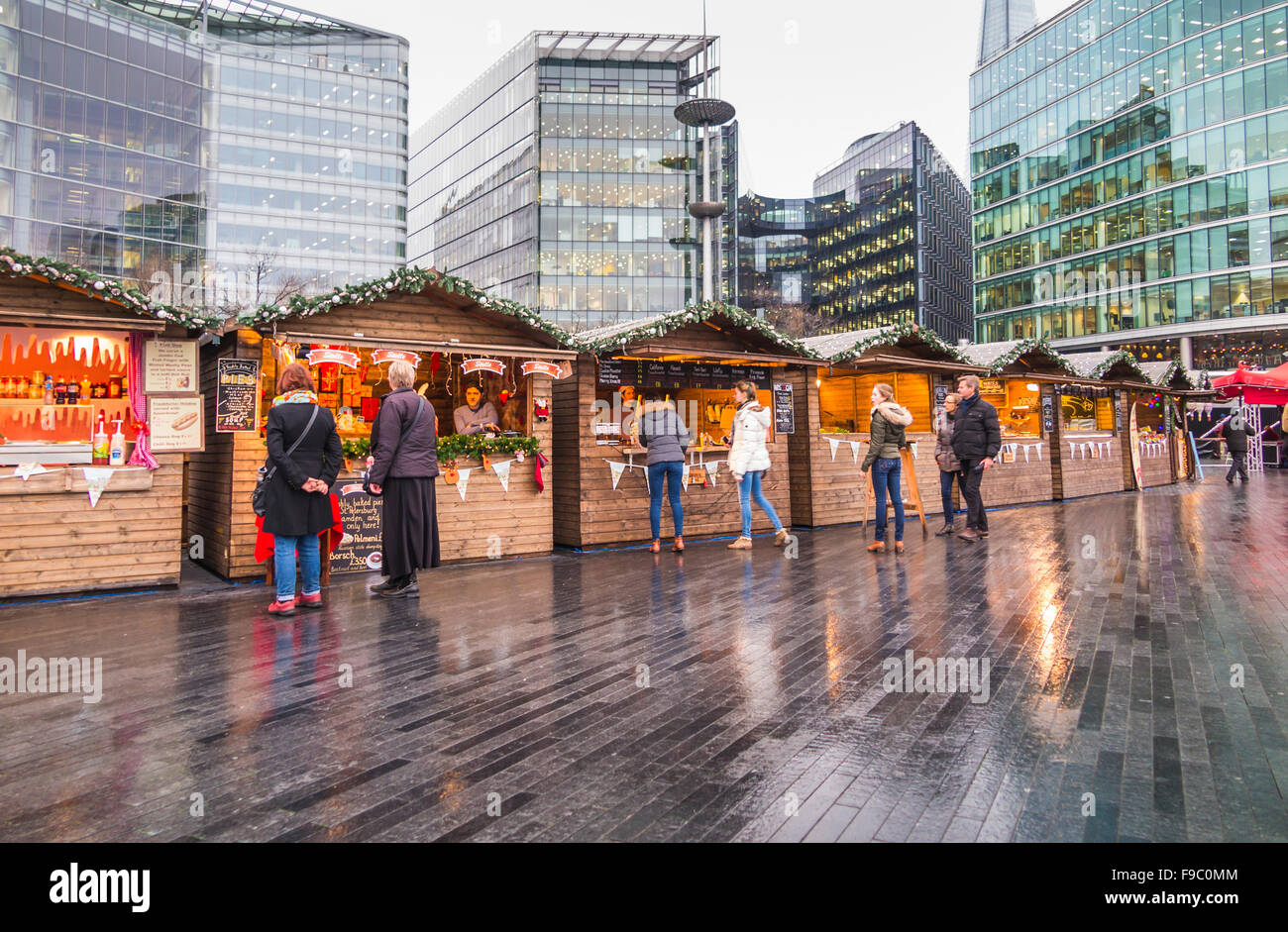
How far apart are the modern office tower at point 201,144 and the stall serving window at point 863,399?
122ft

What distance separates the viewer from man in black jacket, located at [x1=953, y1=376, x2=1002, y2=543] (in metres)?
9.80

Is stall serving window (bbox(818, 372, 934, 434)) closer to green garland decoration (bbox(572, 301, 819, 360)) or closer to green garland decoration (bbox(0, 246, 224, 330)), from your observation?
green garland decoration (bbox(572, 301, 819, 360))

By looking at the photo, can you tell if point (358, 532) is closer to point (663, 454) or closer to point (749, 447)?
point (663, 454)

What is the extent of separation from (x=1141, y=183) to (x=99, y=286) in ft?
199

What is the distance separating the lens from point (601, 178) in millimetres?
62312

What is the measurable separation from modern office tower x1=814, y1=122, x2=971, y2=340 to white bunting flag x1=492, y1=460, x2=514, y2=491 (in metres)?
79.2

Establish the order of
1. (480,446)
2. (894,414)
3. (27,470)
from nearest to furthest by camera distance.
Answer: (27,470), (894,414), (480,446)

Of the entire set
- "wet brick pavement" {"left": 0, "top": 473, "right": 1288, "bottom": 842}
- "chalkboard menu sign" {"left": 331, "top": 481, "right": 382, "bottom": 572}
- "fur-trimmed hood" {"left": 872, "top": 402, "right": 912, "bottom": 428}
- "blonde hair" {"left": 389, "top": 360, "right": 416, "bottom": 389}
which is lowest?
"wet brick pavement" {"left": 0, "top": 473, "right": 1288, "bottom": 842}

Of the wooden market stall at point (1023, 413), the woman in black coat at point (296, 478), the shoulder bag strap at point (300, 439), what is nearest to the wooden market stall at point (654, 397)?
the woman in black coat at point (296, 478)

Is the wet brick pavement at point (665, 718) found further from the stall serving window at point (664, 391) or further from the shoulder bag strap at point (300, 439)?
the stall serving window at point (664, 391)

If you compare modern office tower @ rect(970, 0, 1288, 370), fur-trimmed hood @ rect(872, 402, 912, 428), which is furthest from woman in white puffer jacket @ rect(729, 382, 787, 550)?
modern office tower @ rect(970, 0, 1288, 370)

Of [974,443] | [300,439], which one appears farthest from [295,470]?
[974,443]

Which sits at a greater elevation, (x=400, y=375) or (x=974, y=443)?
(x=400, y=375)

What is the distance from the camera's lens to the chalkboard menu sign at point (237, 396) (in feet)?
24.0
